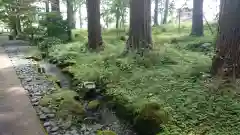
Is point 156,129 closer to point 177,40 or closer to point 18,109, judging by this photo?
point 18,109

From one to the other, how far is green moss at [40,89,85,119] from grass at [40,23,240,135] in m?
0.98

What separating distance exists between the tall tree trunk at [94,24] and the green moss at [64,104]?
494 centimetres

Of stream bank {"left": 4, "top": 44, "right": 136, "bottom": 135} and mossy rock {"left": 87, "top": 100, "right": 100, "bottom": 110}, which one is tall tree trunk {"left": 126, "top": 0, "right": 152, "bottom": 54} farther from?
mossy rock {"left": 87, "top": 100, "right": 100, "bottom": 110}

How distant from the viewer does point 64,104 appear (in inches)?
222

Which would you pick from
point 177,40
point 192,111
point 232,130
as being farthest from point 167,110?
point 177,40

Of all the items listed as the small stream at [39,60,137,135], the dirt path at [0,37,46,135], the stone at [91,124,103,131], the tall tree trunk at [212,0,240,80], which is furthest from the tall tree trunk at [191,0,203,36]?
the stone at [91,124,103,131]

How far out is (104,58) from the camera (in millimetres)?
9266

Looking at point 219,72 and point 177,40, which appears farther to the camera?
point 177,40

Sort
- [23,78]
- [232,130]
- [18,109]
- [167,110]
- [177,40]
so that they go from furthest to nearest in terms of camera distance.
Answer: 1. [177,40]
2. [23,78]
3. [18,109]
4. [167,110]
5. [232,130]

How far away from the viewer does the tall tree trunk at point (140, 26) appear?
898 cm

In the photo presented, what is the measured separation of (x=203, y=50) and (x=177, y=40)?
2421 millimetres

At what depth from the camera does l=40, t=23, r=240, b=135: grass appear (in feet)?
14.9

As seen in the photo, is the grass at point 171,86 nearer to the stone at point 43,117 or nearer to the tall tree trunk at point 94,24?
the tall tree trunk at point 94,24

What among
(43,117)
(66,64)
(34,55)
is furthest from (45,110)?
(34,55)
